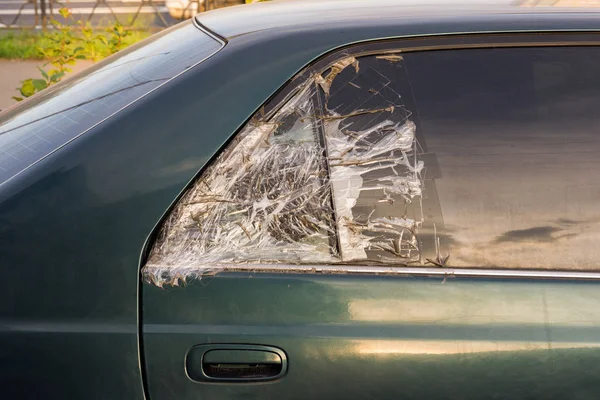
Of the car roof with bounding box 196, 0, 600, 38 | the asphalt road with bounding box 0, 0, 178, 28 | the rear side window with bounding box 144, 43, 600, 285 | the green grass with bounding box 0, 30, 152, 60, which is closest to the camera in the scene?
the rear side window with bounding box 144, 43, 600, 285

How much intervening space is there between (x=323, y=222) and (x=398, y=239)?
0.17 m

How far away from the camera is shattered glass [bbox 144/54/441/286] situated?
180 cm

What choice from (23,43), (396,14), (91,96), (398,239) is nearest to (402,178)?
(398,239)

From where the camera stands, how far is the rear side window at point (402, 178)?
1.81 metres

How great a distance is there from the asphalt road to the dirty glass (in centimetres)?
1067

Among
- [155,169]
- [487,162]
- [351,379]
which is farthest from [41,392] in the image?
[487,162]

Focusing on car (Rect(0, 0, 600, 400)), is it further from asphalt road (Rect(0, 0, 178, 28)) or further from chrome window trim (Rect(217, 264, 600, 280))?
asphalt road (Rect(0, 0, 178, 28))

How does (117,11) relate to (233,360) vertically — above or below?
above

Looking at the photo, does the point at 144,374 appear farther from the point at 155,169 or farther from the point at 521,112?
the point at 521,112

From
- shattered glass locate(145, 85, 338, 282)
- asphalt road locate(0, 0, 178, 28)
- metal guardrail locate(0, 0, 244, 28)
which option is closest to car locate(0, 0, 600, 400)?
shattered glass locate(145, 85, 338, 282)

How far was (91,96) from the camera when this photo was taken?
82.2 inches

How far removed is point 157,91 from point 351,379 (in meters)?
0.79

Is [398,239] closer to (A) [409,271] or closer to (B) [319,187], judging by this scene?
(A) [409,271]

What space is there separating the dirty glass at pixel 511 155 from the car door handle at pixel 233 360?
452 mm
